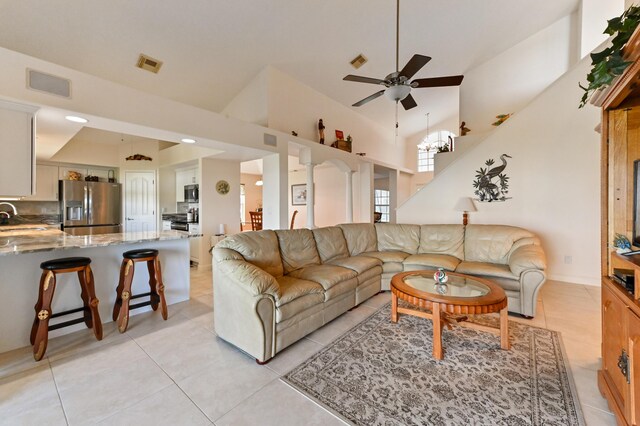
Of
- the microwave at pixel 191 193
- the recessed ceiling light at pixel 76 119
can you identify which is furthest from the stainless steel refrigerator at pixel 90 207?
the recessed ceiling light at pixel 76 119

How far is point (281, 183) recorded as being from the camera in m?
4.62

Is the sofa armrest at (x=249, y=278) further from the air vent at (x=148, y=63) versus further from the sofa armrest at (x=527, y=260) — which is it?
the air vent at (x=148, y=63)

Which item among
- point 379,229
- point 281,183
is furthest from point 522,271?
point 281,183

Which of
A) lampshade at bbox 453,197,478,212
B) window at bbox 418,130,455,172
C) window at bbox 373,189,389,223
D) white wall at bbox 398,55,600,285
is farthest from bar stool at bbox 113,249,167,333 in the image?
window at bbox 418,130,455,172

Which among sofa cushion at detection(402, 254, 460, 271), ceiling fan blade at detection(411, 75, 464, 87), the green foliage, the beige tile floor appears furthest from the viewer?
sofa cushion at detection(402, 254, 460, 271)

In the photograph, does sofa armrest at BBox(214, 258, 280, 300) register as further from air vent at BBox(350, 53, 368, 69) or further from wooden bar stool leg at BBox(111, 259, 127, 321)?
air vent at BBox(350, 53, 368, 69)

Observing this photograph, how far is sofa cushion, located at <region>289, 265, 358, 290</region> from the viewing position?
105 inches

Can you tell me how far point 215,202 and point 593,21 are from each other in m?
7.80

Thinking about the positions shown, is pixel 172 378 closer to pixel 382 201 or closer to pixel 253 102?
pixel 253 102

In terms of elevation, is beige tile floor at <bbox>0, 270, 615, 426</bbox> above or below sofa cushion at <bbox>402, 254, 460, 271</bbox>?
below

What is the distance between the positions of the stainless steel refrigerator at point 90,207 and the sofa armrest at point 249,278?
16.6 ft

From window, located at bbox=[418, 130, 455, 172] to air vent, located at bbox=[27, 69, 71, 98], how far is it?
935 centimetres

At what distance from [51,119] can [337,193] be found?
20.3ft

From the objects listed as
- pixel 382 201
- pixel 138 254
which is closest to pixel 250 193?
pixel 382 201
